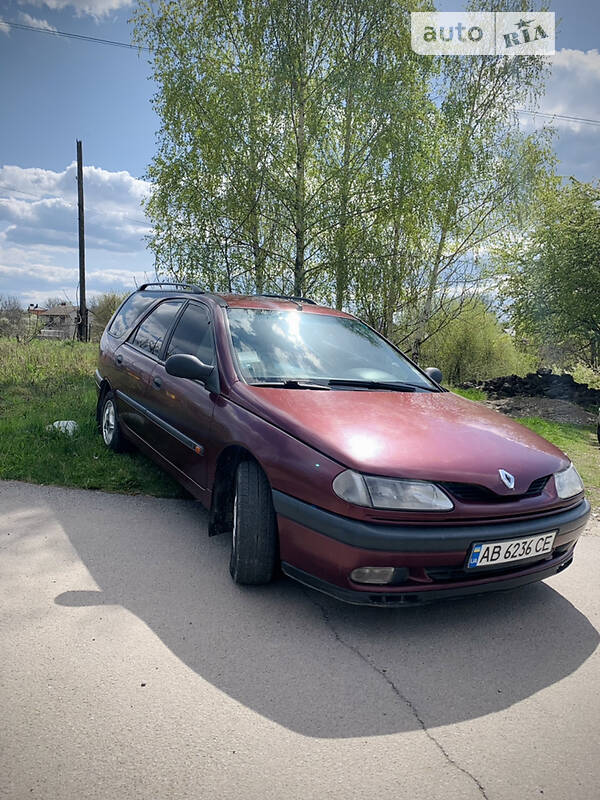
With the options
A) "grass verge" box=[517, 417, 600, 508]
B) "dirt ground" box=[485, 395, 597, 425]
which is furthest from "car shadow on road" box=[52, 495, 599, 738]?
"dirt ground" box=[485, 395, 597, 425]

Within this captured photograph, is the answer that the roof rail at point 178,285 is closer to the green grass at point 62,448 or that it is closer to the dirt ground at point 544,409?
the green grass at point 62,448

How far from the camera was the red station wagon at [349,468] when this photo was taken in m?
2.64

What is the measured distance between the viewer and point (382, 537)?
258 cm

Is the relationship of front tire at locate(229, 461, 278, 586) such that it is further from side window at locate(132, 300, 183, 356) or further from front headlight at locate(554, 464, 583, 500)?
side window at locate(132, 300, 183, 356)

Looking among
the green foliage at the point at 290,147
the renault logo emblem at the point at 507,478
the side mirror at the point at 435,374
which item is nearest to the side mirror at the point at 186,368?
the renault logo emblem at the point at 507,478

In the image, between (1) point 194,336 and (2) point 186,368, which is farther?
(1) point 194,336

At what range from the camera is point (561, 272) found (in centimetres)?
1644

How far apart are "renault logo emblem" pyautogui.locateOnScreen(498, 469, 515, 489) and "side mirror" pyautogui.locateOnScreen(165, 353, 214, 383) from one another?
181cm

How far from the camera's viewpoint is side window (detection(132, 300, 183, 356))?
477 centimetres

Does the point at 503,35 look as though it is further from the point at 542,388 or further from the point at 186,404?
the point at 186,404

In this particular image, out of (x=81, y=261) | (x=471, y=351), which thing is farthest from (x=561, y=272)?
(x=81, y=261)

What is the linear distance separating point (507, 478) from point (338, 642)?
112 centimetres

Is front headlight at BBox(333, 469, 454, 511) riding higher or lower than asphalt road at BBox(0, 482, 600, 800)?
A: higher

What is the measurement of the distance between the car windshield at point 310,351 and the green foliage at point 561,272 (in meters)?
13.7
